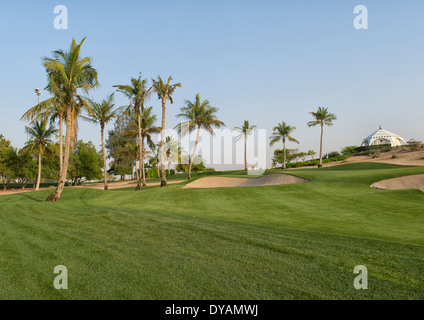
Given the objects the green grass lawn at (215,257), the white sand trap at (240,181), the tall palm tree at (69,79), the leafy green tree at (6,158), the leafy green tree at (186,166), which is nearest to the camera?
the green grass lawn at (215,257)

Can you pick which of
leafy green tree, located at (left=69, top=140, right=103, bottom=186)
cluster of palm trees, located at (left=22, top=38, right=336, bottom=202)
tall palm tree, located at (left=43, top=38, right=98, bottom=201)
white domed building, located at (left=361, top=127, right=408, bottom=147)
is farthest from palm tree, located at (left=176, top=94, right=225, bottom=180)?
white domed building, located at (left=361, top=127, right=408, bottom=147)

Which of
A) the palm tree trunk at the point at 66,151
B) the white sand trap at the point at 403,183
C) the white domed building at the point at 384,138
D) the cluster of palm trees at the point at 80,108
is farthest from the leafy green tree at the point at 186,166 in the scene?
the white sand trap at the point at 403,183

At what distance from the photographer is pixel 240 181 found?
32031mm

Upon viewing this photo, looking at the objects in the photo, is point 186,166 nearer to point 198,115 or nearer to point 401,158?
point 198,115

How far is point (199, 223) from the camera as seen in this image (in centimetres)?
800

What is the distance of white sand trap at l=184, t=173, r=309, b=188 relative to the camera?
26.8 m

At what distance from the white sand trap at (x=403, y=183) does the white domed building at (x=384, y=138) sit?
56.7m

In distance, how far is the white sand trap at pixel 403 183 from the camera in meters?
18.2

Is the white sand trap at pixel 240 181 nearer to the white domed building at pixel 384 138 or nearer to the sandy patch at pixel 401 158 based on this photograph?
the sandy patch at pixel 401 158

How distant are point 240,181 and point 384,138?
58.0 meters

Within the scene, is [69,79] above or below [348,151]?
above

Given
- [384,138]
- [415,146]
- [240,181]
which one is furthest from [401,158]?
[240,181]

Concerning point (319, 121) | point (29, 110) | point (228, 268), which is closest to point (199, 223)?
point (228, 268)
